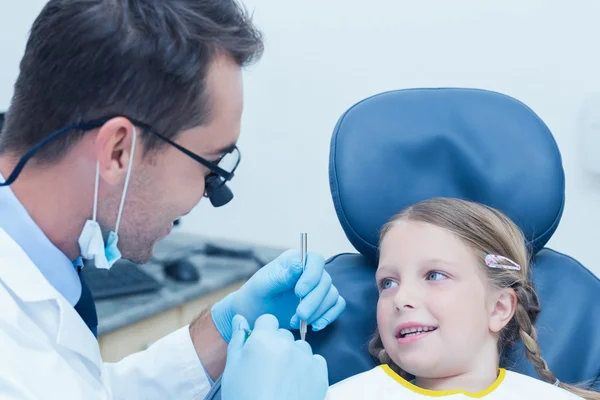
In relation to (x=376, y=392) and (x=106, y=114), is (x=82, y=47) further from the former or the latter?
(x=376, y=392)

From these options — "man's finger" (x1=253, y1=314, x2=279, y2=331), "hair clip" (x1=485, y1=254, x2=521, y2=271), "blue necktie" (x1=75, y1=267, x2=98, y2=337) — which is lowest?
"blue necktie" (x1=75, y1=267, x2=98, y2=337)

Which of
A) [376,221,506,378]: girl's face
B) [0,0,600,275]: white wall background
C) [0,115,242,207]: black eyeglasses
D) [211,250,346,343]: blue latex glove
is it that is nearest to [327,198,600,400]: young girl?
[376,221,506,378]: girl's face

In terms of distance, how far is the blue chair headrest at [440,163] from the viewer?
135 cm

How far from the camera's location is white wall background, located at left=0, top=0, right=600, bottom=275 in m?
1.73

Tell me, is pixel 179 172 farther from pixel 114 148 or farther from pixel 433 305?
pixel 433 305

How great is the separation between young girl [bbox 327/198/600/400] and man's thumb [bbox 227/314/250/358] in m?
0.19

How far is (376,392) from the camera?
3.95 feet

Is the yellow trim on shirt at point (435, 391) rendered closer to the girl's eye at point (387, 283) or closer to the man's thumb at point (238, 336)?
the girl's eye at point (387, 283)

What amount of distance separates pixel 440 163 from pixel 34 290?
807mm

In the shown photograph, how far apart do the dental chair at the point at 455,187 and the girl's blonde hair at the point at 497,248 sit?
39 millimetres

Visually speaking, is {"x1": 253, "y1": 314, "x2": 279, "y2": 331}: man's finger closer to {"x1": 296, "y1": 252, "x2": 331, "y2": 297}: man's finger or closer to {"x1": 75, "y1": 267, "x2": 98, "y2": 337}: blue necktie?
{"x1": 296, "y1": 252, "x2": 331, "y2": 297}: man's finger

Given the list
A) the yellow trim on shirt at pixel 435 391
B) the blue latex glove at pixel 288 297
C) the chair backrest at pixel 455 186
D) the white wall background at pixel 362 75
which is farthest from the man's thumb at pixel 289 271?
the white wall background at pixel 362 75

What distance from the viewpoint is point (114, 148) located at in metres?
1.01

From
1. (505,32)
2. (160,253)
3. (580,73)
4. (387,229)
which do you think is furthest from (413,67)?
(160,253)
